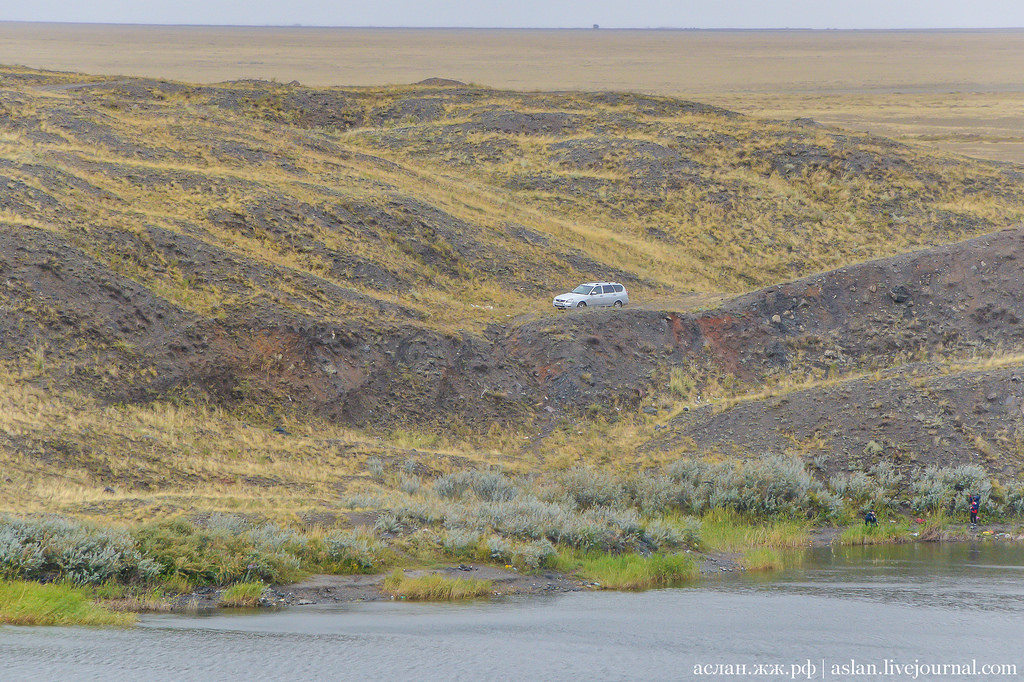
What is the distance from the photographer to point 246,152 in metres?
48.9

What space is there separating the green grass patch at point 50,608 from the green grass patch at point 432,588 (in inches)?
191

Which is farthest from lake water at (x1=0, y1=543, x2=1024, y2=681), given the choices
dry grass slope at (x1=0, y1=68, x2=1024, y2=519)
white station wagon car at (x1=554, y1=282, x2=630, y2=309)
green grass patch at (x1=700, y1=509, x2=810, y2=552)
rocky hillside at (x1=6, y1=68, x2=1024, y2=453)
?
white station wagon car at (x1=554, y1=282, x2=630, y2=309)

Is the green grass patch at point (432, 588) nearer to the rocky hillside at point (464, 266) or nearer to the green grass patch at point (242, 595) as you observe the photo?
the green grass patch at point (242, 595)

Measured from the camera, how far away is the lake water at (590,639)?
14.3m

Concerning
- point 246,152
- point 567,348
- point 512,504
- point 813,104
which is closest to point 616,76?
point 813,104

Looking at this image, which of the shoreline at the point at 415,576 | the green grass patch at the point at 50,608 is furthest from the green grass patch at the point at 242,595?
the green grass patch at the point at 50,608

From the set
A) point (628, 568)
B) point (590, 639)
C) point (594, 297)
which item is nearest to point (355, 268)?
point (594, 297)

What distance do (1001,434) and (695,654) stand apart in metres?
16.8

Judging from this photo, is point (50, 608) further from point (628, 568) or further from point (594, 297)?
point (594, 297)

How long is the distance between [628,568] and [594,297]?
65.1ft

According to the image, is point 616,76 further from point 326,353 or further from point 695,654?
point 695,654

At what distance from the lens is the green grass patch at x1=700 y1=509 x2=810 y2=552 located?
23941 millimetres

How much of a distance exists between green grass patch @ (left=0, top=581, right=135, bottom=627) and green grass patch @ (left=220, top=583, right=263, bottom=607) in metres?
1.91

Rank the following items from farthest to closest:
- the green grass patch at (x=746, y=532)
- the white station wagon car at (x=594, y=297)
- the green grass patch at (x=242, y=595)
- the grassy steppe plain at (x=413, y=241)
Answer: the white station wagon car at (x=594, y=297) → the green grass patch at (x=746, y=532) → the grassy steppe plain at (x=413, y=241) → the green grass patch at (x=242, y=595)
